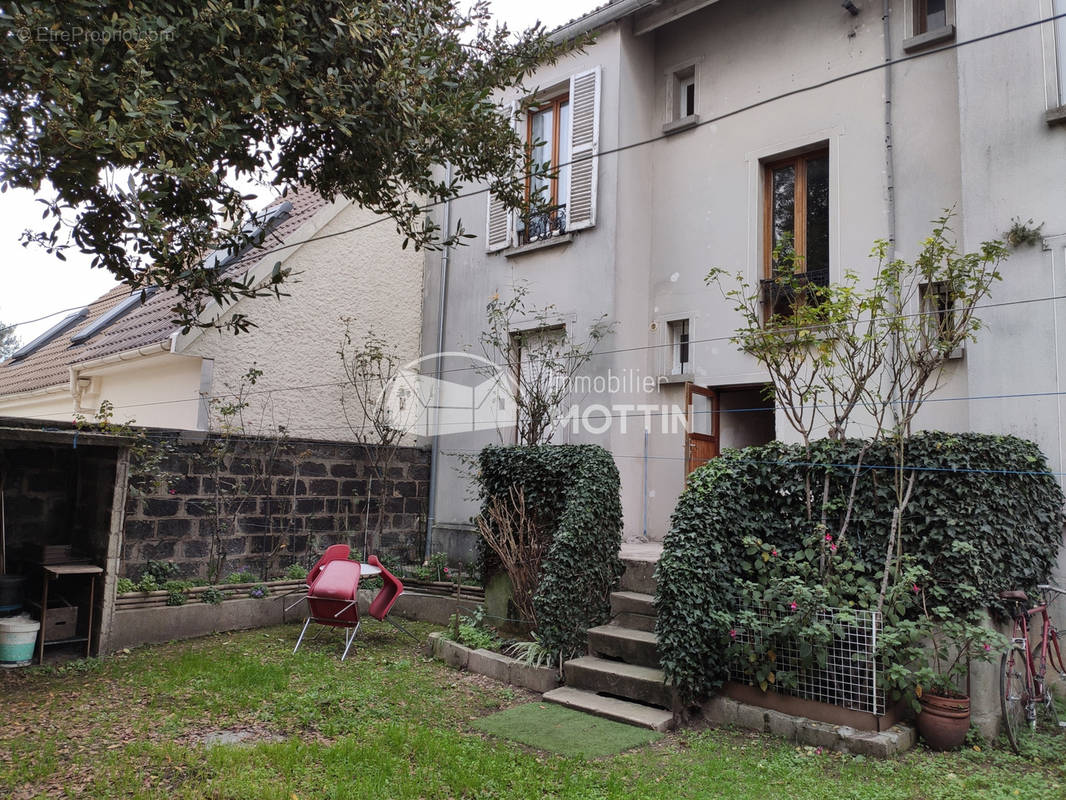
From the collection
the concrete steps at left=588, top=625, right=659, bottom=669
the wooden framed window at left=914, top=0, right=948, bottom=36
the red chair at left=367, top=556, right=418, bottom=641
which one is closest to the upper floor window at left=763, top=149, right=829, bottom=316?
the wooden framed window at left=914, top=0, right=948, bottom=36

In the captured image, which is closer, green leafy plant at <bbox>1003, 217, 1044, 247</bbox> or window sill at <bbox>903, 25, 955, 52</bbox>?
green leafy plant at <bbox>1003, 217, 1044, 247</bbox>

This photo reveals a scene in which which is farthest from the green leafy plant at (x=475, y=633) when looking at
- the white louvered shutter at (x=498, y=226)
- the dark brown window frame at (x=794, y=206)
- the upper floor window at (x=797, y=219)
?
the white louvered shutter at (x=498, y=226)

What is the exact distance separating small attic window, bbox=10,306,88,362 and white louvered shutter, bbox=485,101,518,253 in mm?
10058

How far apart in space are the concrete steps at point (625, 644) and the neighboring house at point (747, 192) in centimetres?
247

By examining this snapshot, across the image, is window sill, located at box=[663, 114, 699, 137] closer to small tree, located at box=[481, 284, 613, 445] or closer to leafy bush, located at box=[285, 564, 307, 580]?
small tree, located at box=[481, 284, 613, 445]

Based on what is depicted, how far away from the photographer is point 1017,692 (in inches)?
199

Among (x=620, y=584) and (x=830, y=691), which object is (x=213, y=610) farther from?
(x=830, y=691)

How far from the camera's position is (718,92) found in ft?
29.9

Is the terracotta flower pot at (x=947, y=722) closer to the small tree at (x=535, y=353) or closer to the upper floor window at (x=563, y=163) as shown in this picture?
the small tree at (x=535, y=353)

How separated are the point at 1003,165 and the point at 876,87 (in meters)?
1.86

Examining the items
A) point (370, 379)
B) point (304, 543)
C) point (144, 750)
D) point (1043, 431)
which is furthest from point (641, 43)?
point (144, 750)

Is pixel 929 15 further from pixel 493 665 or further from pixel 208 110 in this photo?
pixel 493 665

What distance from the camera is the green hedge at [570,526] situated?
657 centimetres

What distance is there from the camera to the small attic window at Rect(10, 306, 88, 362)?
1559 cm
